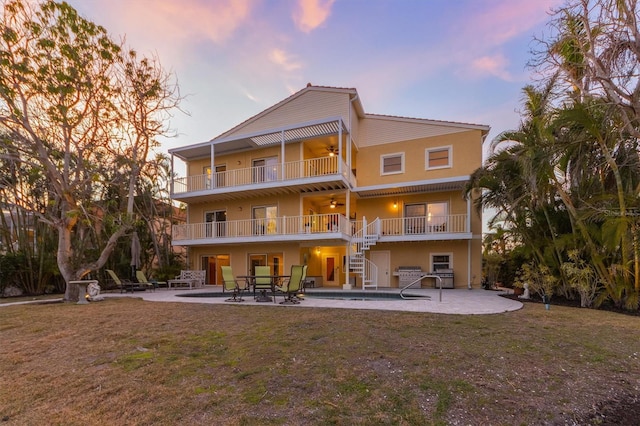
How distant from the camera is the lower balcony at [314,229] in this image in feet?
47.5

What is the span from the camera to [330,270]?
18.0 metres

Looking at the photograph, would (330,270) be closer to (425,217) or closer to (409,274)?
(409,274)

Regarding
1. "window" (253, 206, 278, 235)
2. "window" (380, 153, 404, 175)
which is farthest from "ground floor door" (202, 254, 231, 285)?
"window" (380, 153, 404, 175)

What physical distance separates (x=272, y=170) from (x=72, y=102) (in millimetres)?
8849

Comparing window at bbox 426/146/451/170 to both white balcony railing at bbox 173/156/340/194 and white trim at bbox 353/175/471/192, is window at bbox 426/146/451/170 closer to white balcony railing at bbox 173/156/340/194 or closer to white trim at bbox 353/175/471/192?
white trim at bbox 353/175/471/192

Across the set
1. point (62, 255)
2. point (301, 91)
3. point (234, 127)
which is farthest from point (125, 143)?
point (301, 91)

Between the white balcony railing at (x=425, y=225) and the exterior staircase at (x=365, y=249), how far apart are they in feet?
2.28

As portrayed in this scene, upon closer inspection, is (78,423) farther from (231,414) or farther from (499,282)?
(499,282)

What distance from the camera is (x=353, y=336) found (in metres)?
5.26

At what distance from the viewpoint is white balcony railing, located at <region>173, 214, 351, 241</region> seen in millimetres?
14721

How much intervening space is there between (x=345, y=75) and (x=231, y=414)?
56.1 ft

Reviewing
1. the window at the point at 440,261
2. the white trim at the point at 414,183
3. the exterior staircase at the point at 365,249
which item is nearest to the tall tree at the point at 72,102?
the white trim at the point at 414,183

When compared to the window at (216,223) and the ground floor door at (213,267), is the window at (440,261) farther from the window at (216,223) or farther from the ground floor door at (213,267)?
the ground floor door at (213,267)

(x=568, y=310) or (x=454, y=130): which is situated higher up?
(x=454, y=130)
